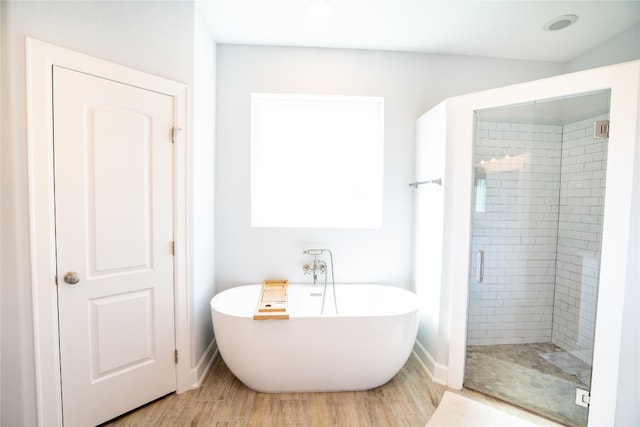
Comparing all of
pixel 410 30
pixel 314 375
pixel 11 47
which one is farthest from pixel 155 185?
pixel 410 30

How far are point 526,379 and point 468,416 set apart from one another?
0.54 meters

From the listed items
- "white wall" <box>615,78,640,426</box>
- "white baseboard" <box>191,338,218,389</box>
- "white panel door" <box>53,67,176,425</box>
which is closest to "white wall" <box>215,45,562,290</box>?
"white baseboard" <box>191,338,218,389</box>

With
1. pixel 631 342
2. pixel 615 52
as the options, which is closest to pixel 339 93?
pixel 615 52

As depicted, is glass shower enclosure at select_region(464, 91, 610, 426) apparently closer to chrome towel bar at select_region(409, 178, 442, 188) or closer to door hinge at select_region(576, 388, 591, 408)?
door hinge at select_region(576, 388, 591, 408)

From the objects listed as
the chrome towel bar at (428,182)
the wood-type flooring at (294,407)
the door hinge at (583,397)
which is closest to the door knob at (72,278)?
the wood-type flooring at (294,407)

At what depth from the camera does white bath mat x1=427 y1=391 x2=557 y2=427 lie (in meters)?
1.61

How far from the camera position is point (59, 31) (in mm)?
1383

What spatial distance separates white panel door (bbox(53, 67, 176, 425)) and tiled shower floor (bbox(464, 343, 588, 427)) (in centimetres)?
219

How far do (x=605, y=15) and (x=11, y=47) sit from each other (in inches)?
143

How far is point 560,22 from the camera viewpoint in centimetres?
193

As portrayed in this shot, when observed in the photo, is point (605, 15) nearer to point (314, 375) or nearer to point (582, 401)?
point (582, 401)

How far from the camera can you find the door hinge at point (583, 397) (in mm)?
1533

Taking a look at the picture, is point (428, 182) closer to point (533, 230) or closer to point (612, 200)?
point (533, 230)

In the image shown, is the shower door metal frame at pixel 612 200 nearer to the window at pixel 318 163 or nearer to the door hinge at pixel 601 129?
the door hinge at pixel 601 129
